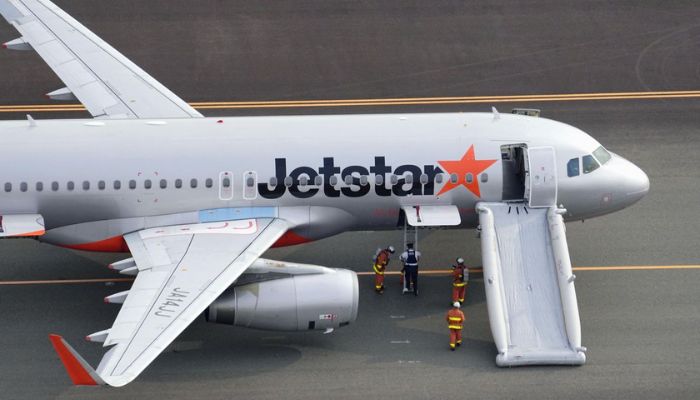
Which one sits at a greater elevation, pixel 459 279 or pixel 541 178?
pixel 541 178

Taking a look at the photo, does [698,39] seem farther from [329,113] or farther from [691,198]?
[329,113]

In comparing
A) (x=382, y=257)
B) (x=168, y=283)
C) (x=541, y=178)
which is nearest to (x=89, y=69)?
(x=168, y=283)

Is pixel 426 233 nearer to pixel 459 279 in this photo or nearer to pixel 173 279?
pixel 459 279

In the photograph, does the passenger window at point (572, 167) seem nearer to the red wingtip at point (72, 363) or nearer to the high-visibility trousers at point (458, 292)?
the high-visibility trousers at point (458, 292)

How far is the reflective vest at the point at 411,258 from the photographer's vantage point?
132ft

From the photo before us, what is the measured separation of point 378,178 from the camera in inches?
1588

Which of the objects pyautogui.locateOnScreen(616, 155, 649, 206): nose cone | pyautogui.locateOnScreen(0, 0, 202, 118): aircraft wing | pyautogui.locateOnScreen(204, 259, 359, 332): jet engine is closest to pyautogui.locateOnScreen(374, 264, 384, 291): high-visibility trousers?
pyautogui.locateOnScreen(204, 259, 359, 332): jet engine

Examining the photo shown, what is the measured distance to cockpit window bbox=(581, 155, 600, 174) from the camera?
135 feet

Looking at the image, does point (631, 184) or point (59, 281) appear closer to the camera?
point (631, 184)

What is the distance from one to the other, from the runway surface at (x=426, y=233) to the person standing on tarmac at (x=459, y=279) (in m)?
0.59

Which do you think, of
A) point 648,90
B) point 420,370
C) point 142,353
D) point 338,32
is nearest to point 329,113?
point 338,32

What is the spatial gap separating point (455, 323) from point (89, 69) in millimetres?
17402

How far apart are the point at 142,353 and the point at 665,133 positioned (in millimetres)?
26091

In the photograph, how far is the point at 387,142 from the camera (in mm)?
40594
